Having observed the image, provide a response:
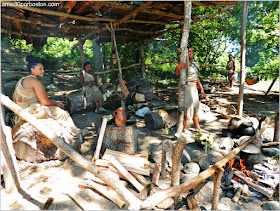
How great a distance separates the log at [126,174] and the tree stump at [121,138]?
0.50m

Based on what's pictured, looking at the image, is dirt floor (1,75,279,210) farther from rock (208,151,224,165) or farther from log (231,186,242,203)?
log (231,186,242,203)

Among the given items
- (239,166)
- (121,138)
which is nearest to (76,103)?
(121,138)

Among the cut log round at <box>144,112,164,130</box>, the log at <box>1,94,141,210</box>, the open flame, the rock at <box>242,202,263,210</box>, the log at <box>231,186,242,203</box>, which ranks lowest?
the rock at <box>242,202,263,210</box>

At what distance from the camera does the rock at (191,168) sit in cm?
295

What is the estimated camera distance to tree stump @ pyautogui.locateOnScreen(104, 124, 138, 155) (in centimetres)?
346

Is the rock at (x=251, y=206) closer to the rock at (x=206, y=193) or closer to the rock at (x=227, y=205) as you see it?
the rock at (x=227, y=205)

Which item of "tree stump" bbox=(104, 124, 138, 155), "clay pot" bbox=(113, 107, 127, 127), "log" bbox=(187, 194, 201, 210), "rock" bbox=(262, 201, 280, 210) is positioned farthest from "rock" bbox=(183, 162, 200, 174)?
"clay pot" bbox=(113, 107, 127, 127)

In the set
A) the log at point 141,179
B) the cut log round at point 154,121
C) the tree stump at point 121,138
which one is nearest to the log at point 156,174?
the log at point 141,179

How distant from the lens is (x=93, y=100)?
6641 mm

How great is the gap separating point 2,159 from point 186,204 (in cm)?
254

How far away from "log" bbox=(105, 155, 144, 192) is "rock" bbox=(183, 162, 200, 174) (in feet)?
2.70

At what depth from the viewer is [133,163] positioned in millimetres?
3078

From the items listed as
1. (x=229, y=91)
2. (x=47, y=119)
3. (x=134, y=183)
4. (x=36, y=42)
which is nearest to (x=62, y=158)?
(x=47, y=119)

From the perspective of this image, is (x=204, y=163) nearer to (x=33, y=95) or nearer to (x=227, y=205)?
(x=227, y=205)
